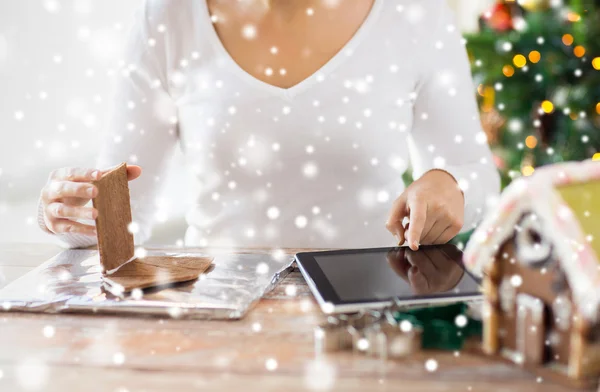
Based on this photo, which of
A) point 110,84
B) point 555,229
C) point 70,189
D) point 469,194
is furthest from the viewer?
point 110,84

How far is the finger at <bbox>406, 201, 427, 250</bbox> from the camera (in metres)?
0.85

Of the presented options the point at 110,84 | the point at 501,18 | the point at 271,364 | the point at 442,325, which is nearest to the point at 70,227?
the point at 271,364

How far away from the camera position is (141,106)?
1248 millimetres

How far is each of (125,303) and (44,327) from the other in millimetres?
88

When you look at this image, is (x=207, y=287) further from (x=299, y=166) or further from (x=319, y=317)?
(x=299, y=166)

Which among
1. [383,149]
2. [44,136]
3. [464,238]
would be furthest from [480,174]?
[44,136]

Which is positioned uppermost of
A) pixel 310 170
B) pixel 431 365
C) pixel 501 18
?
pixel 501 18

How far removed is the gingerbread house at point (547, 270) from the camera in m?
0.51

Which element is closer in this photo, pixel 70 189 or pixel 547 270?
pixel 547 270

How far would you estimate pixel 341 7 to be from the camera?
1.24 metres

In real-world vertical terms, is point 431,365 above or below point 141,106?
below

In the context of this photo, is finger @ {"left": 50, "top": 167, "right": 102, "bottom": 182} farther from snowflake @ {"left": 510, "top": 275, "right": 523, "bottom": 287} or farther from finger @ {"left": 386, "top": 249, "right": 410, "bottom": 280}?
snowflake @ {"left": 510, "top": 275, "right": 523, "bottom": 287}

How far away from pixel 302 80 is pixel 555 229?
75 centimetres

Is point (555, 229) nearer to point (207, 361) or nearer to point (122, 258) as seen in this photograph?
point (207, 361)
